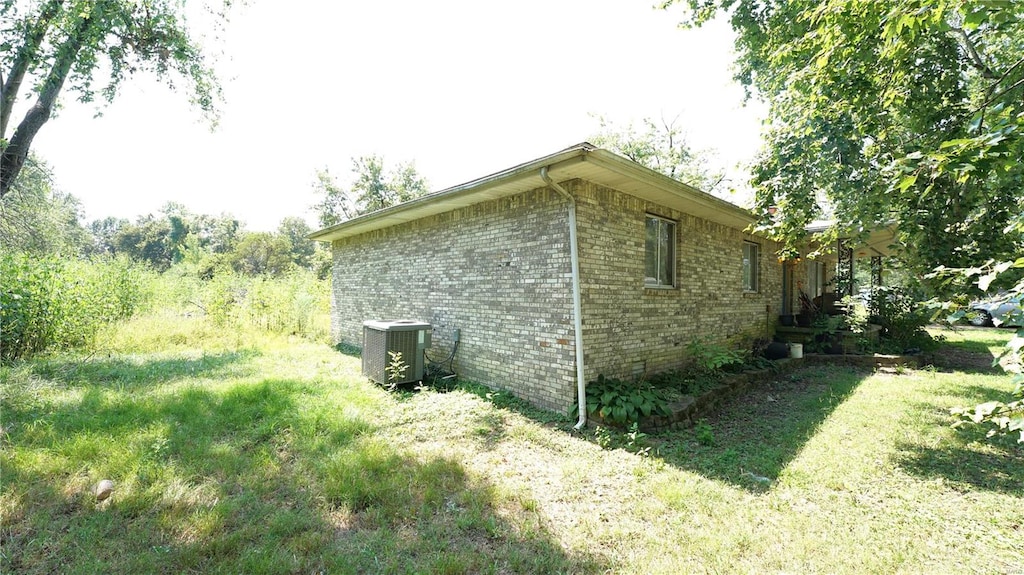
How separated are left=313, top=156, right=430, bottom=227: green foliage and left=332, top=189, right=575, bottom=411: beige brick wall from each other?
2170 cm

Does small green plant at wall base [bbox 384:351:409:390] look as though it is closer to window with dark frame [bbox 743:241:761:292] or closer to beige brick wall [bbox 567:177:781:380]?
beige brick wall [bbox 567:177:781:380]

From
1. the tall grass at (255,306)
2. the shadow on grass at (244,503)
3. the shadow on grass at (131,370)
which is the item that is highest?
the tall grass at (255,306)

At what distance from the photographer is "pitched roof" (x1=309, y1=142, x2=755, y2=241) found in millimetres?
4316

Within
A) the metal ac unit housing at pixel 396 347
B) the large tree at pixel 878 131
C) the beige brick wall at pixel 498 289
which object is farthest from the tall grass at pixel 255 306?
the large tree at pixel 878 131

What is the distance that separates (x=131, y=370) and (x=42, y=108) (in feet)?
17.2

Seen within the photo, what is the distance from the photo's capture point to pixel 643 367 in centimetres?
597

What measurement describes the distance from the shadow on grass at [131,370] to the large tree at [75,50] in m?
3.38

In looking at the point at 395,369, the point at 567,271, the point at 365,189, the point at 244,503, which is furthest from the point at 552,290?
the point at 365,189

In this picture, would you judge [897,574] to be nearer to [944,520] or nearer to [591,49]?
[944,520]

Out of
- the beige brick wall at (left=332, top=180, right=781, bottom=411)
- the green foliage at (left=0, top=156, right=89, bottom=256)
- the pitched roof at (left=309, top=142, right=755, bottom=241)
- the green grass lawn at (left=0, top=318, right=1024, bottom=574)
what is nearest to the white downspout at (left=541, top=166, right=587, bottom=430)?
the beige brick wall at (left=332, top=180, right=781, bottom=411)

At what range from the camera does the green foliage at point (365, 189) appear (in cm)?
2850

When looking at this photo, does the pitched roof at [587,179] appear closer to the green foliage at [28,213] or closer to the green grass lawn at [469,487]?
the green grass lawn at [469,487]

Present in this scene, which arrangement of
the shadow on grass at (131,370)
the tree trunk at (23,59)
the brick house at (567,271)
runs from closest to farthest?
the brick house at (567,271) → the shadow on grass at (131,370) → the tree trunk at (23,59)

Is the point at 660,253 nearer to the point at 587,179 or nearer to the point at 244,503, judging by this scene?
the point at 587,179
